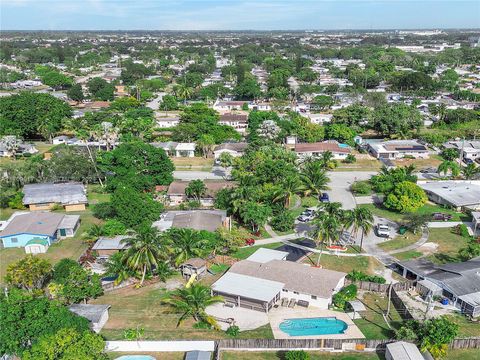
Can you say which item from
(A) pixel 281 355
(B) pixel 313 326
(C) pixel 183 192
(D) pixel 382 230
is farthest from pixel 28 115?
(A) pixel 281 355

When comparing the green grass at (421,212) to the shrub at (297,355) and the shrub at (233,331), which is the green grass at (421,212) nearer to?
the shrub at (233,331)

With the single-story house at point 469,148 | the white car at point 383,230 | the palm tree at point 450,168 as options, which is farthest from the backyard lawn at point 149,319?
the single-story house at point 469,148

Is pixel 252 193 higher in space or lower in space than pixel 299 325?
higher

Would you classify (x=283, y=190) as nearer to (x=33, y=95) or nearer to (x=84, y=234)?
(x=84, y=234)

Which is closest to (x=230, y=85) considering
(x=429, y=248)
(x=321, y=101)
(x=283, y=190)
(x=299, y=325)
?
(x=321, y=101)

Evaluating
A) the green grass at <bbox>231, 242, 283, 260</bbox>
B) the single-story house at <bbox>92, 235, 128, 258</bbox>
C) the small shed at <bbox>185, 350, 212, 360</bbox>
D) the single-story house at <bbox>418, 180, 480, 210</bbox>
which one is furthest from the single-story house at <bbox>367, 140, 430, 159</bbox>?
the small shed at <bbox>185, 350, 212, 360</bbox>

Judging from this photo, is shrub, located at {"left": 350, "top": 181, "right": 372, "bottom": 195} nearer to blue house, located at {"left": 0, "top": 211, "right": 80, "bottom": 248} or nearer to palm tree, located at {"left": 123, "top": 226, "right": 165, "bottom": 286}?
palm tree, located at {"left": 123, "top": 226, "right": 165, "bottom": 286}
